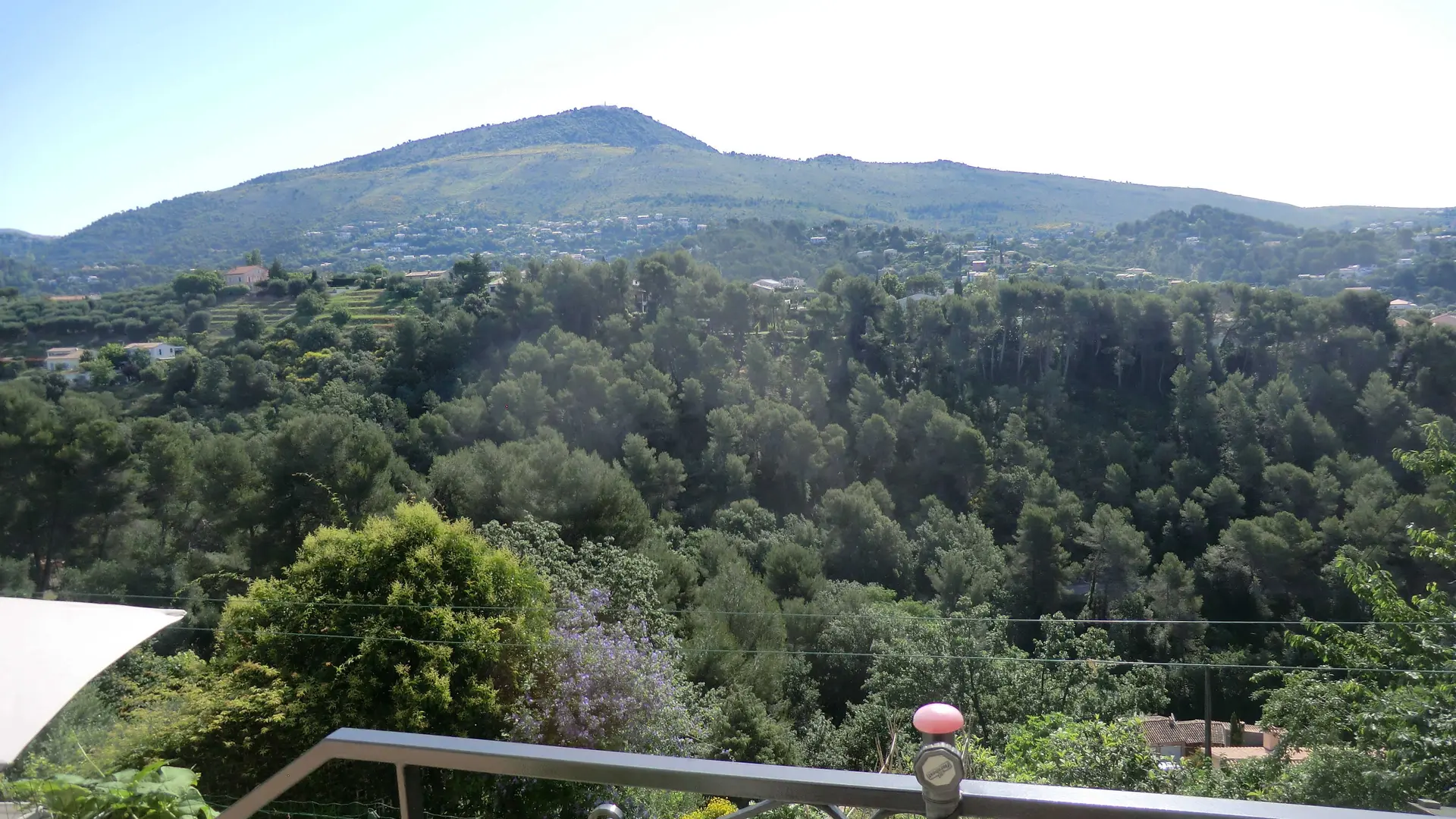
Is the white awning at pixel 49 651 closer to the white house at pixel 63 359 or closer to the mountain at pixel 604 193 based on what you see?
the white house at pixel 63 359

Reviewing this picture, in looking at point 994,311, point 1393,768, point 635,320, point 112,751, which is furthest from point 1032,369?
point 112,751

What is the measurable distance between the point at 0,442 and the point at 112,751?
11.1 meters

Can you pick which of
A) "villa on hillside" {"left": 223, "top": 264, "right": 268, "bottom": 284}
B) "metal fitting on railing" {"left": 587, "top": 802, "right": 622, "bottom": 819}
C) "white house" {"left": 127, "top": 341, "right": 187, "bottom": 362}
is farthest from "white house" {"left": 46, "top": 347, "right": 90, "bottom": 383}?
"metal fitting on railing" {"left": 587, "top": 802, "right": 622, "bottom": 819}

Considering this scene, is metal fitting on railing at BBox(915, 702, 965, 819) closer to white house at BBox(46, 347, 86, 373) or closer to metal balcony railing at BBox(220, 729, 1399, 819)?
metal balcony railing at BBox(220, 729, 1399, 819)

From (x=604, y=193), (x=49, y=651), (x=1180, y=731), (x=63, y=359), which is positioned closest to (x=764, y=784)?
(x=49, y=651)

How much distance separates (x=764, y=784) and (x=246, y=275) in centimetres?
3240

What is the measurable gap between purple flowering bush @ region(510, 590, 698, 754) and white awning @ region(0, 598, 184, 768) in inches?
126

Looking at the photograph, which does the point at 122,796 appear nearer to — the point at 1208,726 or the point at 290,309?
the point at 1208,726

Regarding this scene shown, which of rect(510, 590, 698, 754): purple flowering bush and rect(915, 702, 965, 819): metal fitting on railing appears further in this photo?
rect(510, 590, 698, 754): purple flowering bush

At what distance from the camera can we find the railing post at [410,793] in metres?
0.93

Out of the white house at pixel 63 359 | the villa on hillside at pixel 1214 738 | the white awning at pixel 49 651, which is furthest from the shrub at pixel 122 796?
the white house at pixel 63 359

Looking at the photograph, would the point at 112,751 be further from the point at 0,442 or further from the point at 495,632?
the point at 0,442

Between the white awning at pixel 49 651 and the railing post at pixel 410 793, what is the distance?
139 cm

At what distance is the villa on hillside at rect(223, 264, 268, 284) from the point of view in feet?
91.5
